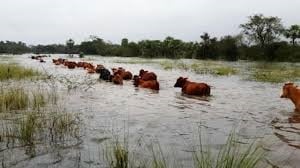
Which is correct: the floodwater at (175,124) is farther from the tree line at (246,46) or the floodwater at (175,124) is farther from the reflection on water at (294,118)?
the tree line at (246,46)

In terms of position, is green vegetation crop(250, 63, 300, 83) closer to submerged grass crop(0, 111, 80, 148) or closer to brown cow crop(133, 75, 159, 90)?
brown cow crop(133, 75, 159, 90)

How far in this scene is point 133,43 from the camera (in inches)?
4523

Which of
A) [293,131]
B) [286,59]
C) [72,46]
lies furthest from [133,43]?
[293,131]

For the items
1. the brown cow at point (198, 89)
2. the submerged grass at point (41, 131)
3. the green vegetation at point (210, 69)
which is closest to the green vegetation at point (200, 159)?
the submerged grass at point (41, 131)

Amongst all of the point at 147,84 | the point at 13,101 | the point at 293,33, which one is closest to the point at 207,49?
the point at 293,33

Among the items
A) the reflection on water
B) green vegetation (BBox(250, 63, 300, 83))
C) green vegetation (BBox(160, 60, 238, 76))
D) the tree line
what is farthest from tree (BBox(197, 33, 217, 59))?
the reflection on water

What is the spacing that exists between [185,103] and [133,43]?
104 m

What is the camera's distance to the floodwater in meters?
6.07

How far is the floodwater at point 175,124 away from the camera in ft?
19.9

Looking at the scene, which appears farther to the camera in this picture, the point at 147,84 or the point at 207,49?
the point at 207,49

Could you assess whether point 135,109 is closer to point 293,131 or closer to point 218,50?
point 293,131

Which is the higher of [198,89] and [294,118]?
[198,89]

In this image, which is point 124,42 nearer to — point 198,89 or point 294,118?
point 198,89

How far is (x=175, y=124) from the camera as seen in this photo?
340 inches
